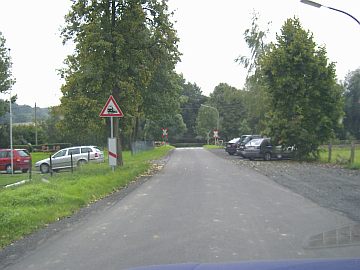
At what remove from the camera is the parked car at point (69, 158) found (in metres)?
31.3

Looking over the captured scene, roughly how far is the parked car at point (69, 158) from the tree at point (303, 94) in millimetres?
12055

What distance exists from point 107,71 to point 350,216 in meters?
14.5

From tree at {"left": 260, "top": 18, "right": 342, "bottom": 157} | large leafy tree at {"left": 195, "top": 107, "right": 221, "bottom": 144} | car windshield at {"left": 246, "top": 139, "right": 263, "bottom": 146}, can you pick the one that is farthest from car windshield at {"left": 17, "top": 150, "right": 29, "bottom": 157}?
large leafy tree at {"left": 195, "top": 107, "right": 221, "bottom": 144}

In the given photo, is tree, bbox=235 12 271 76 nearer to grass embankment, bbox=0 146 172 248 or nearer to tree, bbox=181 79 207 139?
grass embankment, bbox=0 146 172 248

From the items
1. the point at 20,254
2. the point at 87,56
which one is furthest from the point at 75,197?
the point at 87,56

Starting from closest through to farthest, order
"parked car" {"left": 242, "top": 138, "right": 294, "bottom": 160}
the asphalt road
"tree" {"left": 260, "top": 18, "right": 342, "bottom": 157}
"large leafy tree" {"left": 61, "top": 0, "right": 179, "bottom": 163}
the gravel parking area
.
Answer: the asphalt road, the gravel parking area, "large leafy tree" {"left": 61, "top": 0, "right": 179, "bottom": 163}, "tree" {"left": 260, "top": 18, "right": 342, "bottom": 157}, "parked car" {"left": 242, "top": 138, "right": 294, "bottom": 160}

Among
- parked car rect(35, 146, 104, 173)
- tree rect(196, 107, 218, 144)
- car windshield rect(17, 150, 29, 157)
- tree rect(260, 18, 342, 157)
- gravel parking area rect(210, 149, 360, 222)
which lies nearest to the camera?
gravel parking area rect(210, 149, 360, 222)

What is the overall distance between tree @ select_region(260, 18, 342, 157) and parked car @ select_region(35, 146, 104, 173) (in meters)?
12.1

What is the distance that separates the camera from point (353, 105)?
71688mm

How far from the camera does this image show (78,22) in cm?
2308

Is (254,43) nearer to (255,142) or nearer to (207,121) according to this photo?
(255,142)

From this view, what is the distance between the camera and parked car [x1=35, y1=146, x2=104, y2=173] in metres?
31.3

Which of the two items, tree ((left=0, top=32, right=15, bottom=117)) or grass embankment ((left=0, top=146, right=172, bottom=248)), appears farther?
tree ((left=0, top=32, right=15, bottom=117))

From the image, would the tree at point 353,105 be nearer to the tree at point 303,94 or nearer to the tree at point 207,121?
the tree at point 207,121
